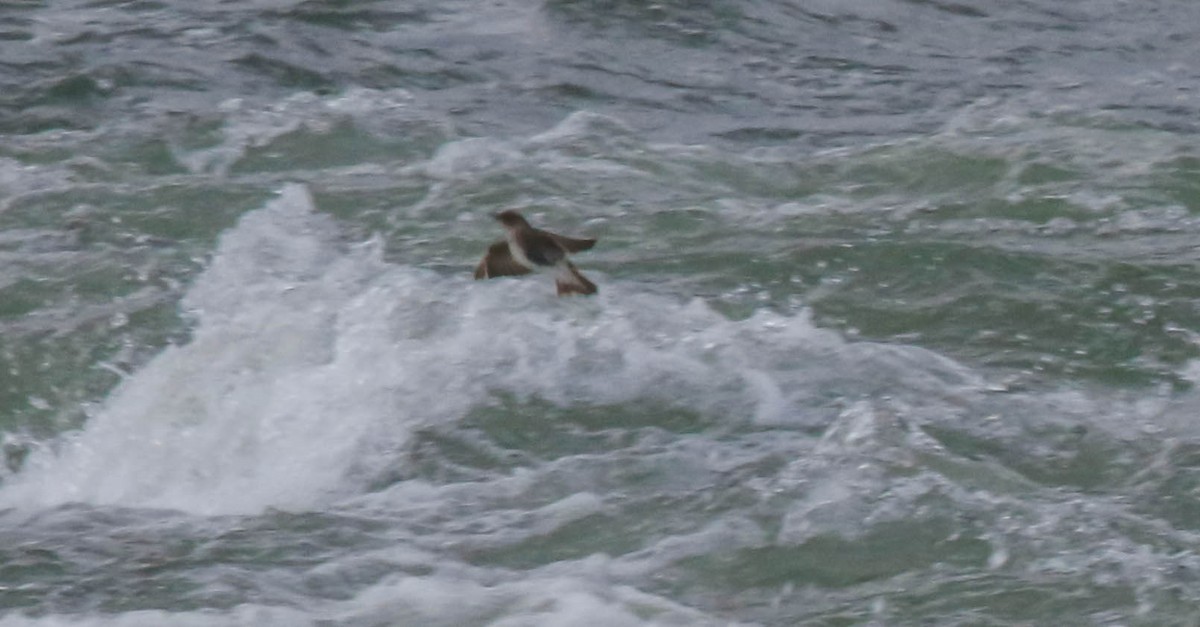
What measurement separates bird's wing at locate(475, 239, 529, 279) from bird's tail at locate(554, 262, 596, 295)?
97 mm

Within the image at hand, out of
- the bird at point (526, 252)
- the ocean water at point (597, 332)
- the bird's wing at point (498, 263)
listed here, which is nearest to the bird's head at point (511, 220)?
the bird at point (526, 252)

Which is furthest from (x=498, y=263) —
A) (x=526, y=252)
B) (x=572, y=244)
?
(x=572, y=244)

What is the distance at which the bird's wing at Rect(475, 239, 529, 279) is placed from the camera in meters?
5.29

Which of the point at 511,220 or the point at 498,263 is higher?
the point at 511,220

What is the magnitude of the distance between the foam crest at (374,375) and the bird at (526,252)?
0.34 meters

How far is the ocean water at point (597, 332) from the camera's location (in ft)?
14.4

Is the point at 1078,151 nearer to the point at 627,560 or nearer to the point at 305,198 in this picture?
the point at 305,198

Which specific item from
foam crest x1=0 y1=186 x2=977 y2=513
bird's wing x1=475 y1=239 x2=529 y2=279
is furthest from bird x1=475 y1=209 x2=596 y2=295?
foam crest x1=0 y1=186 x2=977 y2=513

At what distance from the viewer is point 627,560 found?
444cm

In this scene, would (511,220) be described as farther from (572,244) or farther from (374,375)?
(374,375)

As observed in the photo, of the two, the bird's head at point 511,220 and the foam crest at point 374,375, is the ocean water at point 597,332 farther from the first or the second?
the bird's head at point 511,220

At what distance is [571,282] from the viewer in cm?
540

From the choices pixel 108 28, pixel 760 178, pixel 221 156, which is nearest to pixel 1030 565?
pixel 760 178

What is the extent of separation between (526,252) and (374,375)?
692 millimetres
